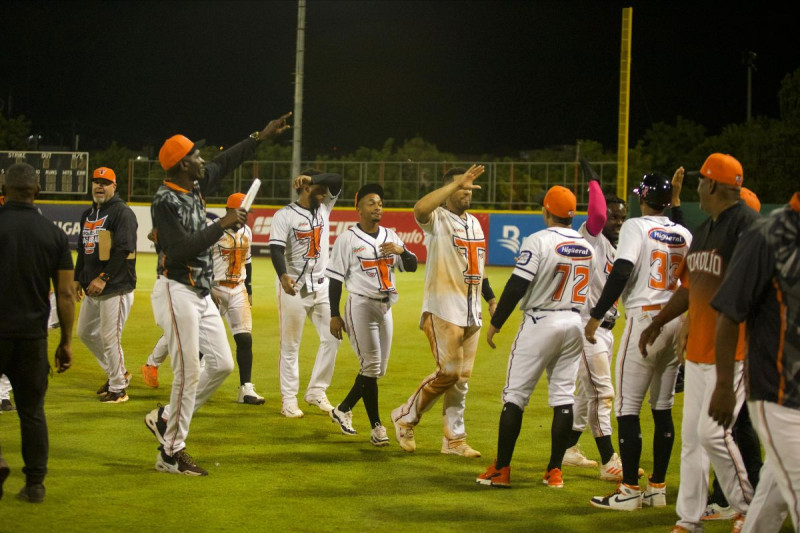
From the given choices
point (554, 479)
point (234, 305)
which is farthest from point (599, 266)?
point (234, 305)

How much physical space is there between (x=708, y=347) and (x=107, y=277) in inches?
245

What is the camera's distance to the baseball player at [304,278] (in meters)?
8.56

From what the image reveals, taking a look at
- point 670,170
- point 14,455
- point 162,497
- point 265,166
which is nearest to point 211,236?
point 162,497

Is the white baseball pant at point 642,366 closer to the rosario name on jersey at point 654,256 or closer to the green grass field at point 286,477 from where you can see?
the rosario name on jersey at point 654,256

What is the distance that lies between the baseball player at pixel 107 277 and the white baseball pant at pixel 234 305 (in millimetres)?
938

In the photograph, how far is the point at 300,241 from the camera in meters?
8.73

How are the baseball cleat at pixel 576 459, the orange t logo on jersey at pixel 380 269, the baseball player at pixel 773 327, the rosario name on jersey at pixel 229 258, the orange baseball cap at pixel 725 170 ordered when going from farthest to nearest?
1. the rosario name on jersey at pixel 229 258
2. the orange t logo on jersey at pixel 380 269
3. the baseball cleat at pixel 576 459
4. the orange baseball cap at pixel 725 170
5. the baseball player at pixel 773 327

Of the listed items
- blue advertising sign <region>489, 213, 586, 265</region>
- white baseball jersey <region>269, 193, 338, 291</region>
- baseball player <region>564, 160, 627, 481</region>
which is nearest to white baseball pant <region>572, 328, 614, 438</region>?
baseball player <region>564, 160, 627, 481</region>

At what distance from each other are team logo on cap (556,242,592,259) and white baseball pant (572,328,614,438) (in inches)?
32.6

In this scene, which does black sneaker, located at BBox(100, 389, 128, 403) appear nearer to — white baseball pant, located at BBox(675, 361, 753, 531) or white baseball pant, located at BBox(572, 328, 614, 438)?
white baseball pant, located at BBox(572, 328, 614, 438)

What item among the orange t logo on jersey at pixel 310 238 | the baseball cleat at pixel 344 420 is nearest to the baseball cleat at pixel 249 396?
the baseball cleat at pixel 344 420

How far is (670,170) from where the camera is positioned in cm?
4606

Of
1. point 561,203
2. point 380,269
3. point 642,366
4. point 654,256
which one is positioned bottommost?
point 642,366

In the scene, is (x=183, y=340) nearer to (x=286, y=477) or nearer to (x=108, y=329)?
(x=286, y=477)
